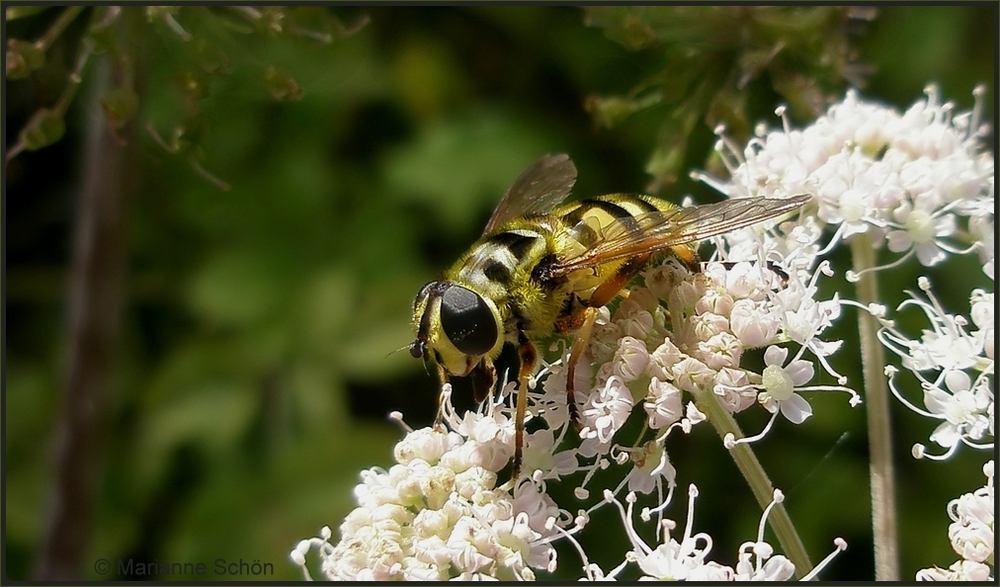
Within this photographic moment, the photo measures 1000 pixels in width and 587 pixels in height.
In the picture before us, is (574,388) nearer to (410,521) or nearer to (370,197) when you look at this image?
(410,521)

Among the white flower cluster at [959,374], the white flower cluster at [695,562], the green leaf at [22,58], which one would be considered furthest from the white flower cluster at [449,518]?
the green leaf at [22,58]

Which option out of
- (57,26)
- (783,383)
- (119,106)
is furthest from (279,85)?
(783,383)

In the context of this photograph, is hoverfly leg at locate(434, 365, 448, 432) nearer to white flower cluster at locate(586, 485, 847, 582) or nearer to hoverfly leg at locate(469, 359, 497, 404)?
hoverfly leg at locate(469, 359, 497, 404)

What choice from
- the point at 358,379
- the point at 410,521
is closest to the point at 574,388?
the point at 410,521

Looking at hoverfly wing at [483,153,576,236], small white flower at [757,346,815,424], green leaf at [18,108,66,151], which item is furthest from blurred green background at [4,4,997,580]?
small white flower at [757,346,815,424]

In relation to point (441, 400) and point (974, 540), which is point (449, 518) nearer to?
point (441, 400)

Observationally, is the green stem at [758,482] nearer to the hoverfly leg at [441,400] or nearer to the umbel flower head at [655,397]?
the umbel flower head at [655,397]

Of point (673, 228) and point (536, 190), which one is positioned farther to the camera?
point (536, 190)

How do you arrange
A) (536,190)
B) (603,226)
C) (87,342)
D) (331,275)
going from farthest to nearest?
(331,275) < (87,342) < (536,190) < (603,226)
